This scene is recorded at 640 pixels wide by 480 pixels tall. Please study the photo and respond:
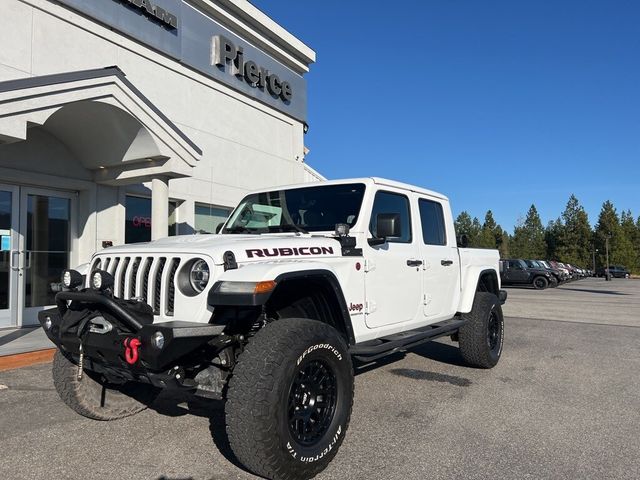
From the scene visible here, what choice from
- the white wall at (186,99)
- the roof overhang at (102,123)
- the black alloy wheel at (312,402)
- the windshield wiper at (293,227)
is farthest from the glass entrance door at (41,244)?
the black alloy wheel at (312,402)

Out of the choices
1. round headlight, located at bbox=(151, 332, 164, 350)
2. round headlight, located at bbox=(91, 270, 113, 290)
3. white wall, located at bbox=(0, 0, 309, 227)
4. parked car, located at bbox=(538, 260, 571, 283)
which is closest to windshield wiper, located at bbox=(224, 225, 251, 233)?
round headlight, located at bbox=(91, 270, 113, 290)

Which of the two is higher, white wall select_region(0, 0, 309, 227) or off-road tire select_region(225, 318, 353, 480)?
white wall select_region(0, 0, 309, 227)

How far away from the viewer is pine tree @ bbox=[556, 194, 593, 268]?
62.7 m

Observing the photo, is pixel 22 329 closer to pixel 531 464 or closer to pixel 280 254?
pixel 280 254

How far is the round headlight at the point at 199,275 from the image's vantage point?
10.7 feet

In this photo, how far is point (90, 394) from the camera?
408 centimetres

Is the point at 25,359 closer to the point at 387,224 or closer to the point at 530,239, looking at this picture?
the point at 387,224

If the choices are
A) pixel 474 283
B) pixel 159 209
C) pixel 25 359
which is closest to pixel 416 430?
pixel 474 283

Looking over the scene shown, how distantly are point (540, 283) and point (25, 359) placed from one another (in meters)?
25.1

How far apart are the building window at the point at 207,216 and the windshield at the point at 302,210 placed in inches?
263

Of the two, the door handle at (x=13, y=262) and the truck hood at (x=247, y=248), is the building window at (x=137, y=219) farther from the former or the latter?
the truck hood at (x=247, y=248)

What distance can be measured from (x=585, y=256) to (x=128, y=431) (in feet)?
222

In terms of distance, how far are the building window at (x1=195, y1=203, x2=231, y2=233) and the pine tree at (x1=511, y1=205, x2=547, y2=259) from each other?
63.7 meters

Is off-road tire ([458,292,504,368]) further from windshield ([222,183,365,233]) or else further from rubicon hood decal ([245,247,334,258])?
rubicon hood decal ([245,247,334,258])
